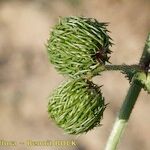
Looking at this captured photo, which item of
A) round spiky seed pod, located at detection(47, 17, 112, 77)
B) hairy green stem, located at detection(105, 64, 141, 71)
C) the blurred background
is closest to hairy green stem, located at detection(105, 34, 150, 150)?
→ hairy green stem, located at detection(105, 64, 141, 71)

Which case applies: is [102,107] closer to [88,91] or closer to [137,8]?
[88,91]

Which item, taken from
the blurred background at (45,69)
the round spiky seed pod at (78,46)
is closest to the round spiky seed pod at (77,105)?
the round spiky seed pod at (78,46)

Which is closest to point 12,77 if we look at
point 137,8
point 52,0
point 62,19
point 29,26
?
point 29,26

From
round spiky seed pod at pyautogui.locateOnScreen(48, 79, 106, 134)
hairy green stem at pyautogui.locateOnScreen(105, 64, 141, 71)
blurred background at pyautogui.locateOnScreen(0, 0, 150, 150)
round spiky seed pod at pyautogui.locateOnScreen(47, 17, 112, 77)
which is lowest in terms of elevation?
blurred background at pyautogui.locateOnScreen(0, 0, 150, 150)

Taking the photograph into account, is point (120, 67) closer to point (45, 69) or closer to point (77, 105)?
point (77, 105)

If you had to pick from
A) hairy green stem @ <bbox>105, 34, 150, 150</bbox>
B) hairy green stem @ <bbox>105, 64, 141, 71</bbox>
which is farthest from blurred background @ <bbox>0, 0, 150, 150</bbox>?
hairy green stem @ <bbox>105, 64, 141, 71</bbox>

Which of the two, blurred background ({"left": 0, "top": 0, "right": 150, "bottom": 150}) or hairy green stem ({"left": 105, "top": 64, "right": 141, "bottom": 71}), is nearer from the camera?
hairy green stem ({"left": 105, "top": 64, "right": 141, "bottom": 71})

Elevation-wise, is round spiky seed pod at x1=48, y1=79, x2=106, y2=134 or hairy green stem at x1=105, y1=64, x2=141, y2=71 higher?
hairy green stem at x1=105, y1=64, x2=141, y2=71

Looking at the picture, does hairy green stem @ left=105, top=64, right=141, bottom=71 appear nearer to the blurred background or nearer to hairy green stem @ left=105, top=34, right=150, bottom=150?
hairy green stem @ left=105, top=34, right=150, bottom=150
